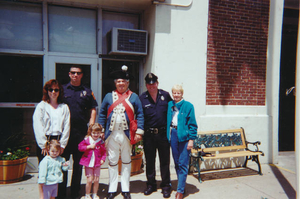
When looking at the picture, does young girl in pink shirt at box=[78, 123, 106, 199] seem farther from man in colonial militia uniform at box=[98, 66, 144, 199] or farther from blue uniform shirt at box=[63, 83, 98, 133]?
blue uniform shirt at box=[63, 83, 98, 133]

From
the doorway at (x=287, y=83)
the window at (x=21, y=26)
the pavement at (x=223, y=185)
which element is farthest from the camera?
the doorway at (x=287, y=83)

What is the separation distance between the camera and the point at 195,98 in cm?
554

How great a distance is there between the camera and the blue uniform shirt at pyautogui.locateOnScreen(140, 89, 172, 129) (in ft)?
13.4

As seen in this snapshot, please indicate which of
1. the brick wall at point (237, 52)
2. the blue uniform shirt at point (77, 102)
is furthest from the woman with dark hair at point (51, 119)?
the brick wall at point (237, 52)

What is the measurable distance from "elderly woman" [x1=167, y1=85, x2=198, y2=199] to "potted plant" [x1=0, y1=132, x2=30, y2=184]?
9.42ft

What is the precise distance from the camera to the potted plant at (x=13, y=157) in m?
4.43

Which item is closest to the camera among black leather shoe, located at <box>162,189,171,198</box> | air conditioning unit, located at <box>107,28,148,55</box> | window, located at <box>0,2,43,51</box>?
black leather shoe, located at <box>162,189,171,198</box>

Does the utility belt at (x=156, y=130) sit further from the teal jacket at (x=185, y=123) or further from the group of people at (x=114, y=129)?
the teal jacket at (x=185, y=123)

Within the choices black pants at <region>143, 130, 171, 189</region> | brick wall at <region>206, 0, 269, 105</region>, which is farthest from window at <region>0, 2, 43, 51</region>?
brick wall at <region>206, 0, 269, 105</region>

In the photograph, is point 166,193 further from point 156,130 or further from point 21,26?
point 21,26

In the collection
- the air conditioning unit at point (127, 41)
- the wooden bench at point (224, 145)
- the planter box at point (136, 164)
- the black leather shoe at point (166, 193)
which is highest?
the air conditioning unit at point (127, 41)

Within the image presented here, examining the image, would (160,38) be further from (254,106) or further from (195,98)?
(254,106)

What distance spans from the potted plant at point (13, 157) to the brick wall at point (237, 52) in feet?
13.2

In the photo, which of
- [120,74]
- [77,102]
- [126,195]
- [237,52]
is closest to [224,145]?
[237,52]
